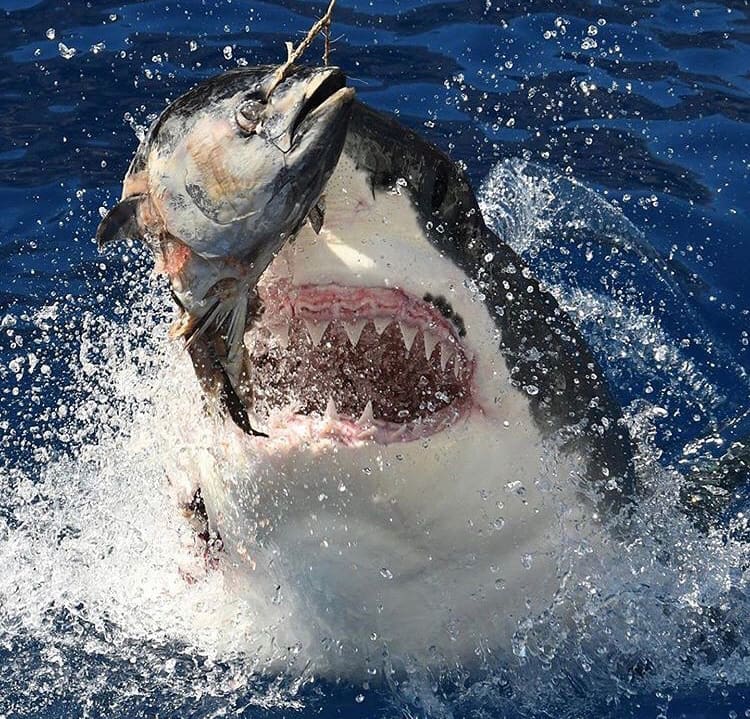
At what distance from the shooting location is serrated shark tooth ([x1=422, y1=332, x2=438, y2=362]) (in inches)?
69.7

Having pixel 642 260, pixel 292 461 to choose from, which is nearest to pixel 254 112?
pixel 292 461

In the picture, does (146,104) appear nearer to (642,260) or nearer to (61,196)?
(61,196)

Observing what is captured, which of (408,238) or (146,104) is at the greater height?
(408,238)

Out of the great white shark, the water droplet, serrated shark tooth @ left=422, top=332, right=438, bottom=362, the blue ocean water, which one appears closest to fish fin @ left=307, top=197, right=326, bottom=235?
the great white shark

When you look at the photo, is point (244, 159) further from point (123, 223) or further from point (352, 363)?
point (352, 363)

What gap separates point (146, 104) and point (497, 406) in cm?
295

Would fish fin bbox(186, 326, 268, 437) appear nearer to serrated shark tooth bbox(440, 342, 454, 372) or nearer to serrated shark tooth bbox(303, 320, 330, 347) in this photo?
serrated shark tooth bbox(303, 320, 330, 347)

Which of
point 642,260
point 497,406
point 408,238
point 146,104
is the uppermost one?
point 408,238

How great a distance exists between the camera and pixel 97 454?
2.89m

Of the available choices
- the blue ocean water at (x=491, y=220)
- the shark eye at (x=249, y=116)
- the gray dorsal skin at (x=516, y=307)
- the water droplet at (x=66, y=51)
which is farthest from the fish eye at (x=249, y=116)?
the water droplet at (x=66, y=51)

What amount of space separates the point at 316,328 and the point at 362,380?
0.12m

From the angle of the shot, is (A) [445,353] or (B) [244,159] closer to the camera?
(B) [244,159]

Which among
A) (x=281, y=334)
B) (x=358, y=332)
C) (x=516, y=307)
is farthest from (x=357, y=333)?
(x=516, y=307)

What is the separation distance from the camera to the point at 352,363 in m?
1.78
